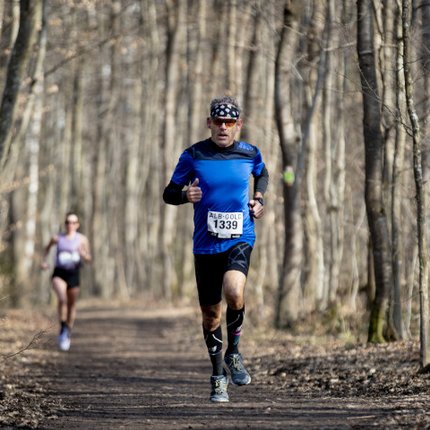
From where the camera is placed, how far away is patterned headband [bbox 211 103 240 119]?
775cm

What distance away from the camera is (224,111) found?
7.76 m

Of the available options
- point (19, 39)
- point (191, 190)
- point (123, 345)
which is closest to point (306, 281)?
point (123, 345)

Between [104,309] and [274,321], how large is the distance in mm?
Answer: 12960

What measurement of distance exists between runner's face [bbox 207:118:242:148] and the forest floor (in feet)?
6.76

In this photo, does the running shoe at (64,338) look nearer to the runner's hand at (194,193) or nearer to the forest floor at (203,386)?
the forest floor at (203,386)

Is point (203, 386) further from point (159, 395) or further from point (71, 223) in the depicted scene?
point (71, 223)

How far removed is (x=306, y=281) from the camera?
19734mm

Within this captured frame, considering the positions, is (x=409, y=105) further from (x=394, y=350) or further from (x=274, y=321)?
(x=274, y=321)

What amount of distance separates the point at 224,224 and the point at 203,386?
2874 mm

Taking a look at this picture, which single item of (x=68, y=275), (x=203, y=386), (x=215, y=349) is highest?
(x=68, y=275)

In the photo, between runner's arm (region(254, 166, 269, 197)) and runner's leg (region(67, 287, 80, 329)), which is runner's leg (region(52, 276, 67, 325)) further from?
runner's arm (region(254, 166, 269, 197))

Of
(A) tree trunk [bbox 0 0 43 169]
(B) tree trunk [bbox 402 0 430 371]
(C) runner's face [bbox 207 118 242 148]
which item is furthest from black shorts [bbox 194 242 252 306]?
(A) tree trunk [bbox 0 0 43 169]

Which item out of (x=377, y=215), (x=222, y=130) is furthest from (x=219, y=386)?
(x=377, y=215)

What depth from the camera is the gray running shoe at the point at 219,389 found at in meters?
7.91
